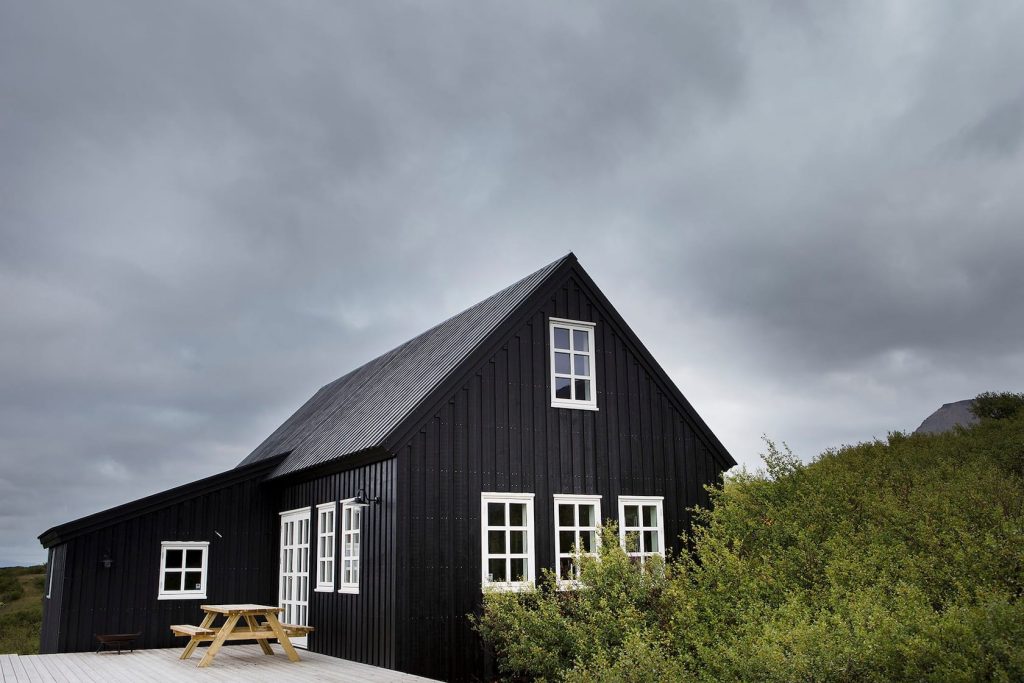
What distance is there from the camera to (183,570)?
1652 centimetres

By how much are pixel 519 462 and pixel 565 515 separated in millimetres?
1236

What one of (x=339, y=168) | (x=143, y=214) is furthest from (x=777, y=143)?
(x=143, y=214)

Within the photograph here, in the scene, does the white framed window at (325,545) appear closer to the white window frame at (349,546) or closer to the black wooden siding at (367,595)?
the black wooden siding at (367,595)

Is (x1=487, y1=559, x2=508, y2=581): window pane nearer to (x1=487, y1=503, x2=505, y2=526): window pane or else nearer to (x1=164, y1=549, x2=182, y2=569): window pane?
(x1=487, y1=503, x2=505, y2=526): window pane

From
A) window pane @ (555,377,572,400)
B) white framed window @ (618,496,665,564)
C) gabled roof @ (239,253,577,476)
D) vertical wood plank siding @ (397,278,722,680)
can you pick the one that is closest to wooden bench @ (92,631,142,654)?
gabled roof @ (239,253,577,476)

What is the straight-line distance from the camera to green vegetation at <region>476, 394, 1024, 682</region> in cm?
661

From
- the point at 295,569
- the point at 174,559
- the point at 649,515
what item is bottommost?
the point at 295,569

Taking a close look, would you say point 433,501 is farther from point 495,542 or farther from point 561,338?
point 561,338

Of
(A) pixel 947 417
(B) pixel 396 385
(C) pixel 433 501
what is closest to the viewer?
(C) pixel 433 501

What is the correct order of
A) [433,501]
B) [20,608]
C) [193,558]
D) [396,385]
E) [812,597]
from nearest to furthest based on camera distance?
[812,597]
[433,501]
[396,385]
[193,558]
[20,608]

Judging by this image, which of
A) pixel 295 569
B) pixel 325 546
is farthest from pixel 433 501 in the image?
pixel 295 569

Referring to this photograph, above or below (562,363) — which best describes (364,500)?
below

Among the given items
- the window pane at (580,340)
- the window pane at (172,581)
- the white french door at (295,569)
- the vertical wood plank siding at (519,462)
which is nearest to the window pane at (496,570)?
the vertical wood plank siding at (519,462)

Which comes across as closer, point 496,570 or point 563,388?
point 496,570
